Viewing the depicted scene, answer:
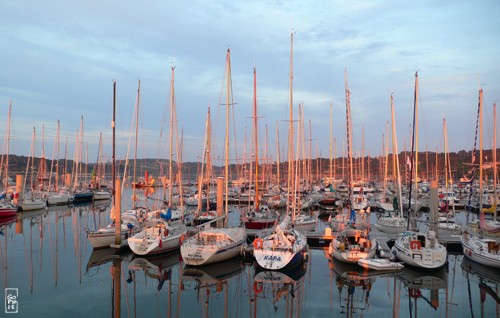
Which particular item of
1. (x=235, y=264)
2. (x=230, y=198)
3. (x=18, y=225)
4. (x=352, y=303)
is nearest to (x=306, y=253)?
(x=235, y=264)

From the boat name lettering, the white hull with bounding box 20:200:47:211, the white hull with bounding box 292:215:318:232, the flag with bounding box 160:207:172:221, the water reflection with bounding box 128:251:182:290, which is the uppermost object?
the flag with bounding box 160:207:172:221

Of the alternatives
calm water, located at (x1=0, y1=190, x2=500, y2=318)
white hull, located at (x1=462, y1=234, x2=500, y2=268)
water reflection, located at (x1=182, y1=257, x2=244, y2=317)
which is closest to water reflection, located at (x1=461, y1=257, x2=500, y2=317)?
calm water, located at (x1=0, y1=190, x2=500, y2=318)

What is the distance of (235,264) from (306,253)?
159 inches

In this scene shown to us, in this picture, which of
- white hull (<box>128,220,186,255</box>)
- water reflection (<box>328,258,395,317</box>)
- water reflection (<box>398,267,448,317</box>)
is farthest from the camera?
white hull (<box>128,220,186,255</box>)

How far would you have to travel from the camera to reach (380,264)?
20.4 m

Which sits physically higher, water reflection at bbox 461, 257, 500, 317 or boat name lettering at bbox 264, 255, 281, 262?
boat name lettering at bbox 264, 255, 281, 262

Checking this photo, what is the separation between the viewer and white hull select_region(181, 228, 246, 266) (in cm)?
2091

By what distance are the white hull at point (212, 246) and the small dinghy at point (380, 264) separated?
6750 mm

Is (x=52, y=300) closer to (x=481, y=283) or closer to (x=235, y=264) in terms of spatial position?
(x=235, y=264)

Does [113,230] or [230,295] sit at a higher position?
[113,230]

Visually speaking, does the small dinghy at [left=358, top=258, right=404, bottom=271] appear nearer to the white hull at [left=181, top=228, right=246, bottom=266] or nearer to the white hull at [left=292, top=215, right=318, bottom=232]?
the white hull at [left=181, top=228, right=246, bottom=266]

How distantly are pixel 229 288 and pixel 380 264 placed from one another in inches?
300

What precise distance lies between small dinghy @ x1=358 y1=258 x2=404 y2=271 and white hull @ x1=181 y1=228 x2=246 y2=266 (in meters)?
6.75

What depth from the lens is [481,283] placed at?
19.3 metres
